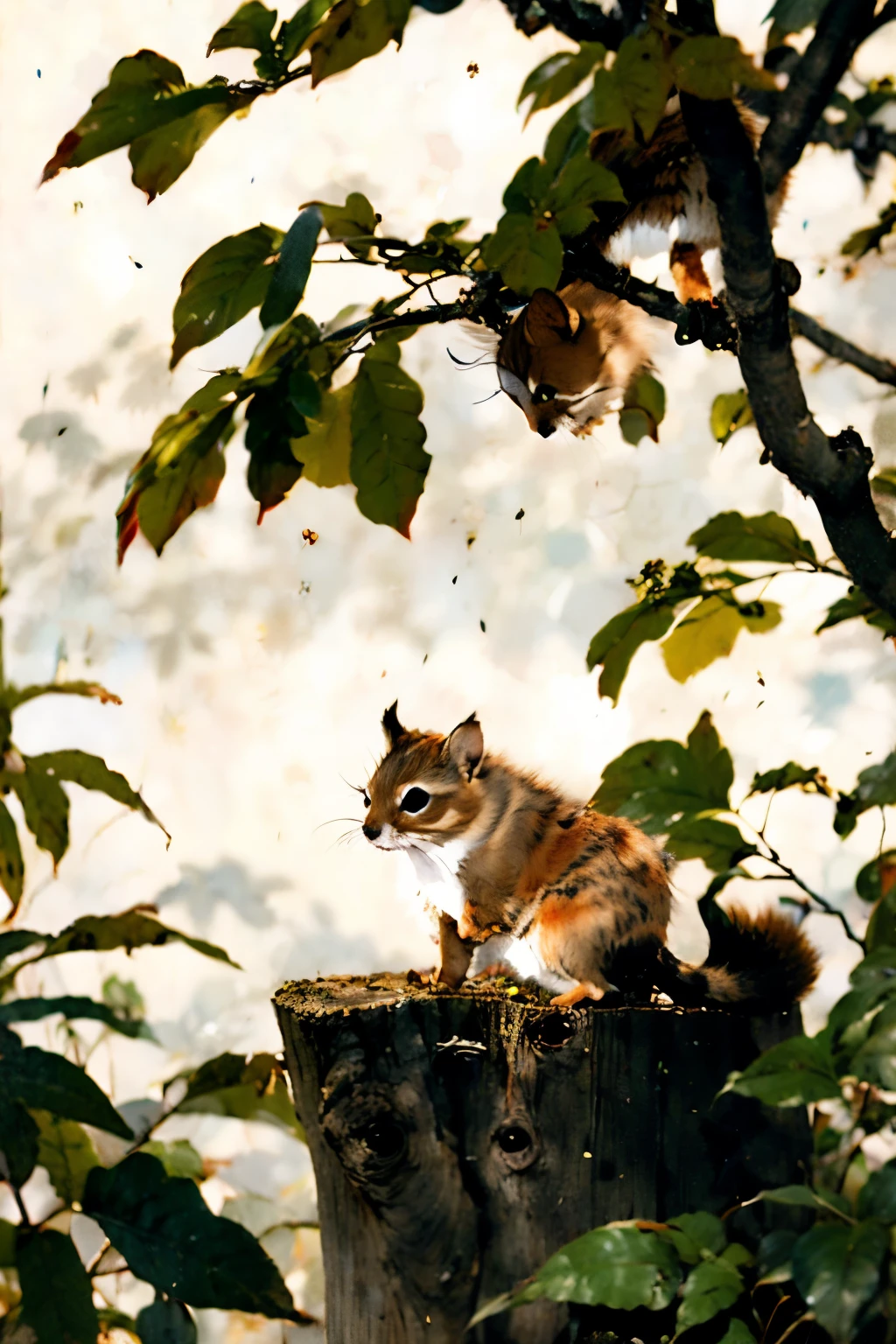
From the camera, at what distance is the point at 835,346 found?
35.9 inches

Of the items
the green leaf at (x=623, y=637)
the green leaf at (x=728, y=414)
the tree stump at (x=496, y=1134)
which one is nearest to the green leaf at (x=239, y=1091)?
the tree stump at (x=496, y=1134)

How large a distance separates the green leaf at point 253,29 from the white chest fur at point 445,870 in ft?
2.12

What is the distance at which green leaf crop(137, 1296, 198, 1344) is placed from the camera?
1066mm

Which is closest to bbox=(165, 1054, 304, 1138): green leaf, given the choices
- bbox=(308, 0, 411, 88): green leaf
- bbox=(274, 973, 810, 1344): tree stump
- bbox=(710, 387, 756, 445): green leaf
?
bbox=(274, 973, 810, 1344): tree stump

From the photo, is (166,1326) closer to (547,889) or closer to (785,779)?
(547,889)

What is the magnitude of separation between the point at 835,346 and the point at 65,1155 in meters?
1.06

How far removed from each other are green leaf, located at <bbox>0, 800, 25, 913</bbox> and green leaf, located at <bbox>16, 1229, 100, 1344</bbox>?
12.9 inches

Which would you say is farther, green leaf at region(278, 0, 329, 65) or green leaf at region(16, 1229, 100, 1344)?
green leaf at region(16, 1229, 100, 1344)

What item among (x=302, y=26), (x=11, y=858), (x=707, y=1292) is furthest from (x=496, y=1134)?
(x=302, y=26)

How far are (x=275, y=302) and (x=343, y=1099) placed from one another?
0.56m

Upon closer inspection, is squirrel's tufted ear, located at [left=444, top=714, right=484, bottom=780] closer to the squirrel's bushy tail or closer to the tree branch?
the squirrel's bushy tail

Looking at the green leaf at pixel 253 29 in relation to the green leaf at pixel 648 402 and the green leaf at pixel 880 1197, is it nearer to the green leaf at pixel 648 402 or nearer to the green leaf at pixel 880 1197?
the green leaf at pixel 648 402

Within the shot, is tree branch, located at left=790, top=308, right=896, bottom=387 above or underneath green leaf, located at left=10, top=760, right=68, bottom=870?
above

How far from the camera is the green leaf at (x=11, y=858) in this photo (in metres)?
1.13
